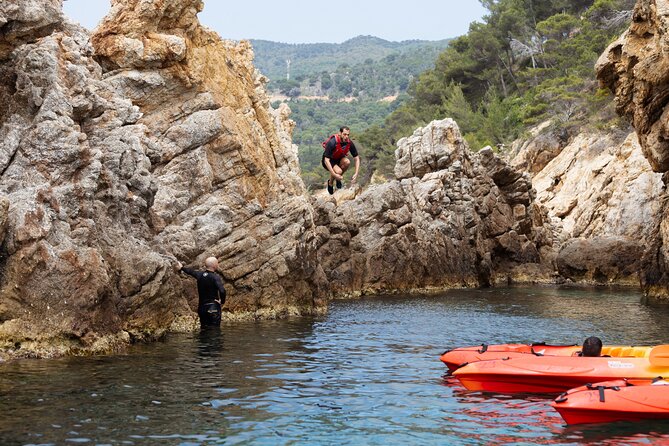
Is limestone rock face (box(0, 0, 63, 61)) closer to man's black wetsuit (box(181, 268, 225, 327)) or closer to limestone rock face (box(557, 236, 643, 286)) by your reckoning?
man's black wetsuit (box(181, 268, 225, 327))

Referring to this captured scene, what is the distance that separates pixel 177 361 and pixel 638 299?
24767mm

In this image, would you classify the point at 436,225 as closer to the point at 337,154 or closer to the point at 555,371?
the point at 337,154

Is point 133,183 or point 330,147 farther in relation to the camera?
point 330,147

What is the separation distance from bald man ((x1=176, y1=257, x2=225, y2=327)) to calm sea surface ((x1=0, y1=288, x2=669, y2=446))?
671mm

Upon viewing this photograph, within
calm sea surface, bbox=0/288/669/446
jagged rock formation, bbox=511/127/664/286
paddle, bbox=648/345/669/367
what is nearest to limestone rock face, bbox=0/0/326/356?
calm sea surface, bbox=0/288/669/446

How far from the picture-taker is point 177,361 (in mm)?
18500

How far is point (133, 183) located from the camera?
71.5ft

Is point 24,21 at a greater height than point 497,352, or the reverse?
point 24,21

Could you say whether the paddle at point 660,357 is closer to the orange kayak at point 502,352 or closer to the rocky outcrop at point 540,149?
the orange kayak at point 502,352

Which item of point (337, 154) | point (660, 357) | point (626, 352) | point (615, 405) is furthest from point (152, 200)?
point (615, 405)

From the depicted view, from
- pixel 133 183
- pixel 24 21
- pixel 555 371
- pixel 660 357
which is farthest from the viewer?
pixel 133 183

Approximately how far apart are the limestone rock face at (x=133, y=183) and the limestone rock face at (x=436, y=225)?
836cm

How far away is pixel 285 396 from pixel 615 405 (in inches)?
221

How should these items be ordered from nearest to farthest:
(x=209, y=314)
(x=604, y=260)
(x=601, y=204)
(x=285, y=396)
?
(x=285, y=396)
(x=209, y=314)
(x=604, y=260)
(x=601, y=204)
